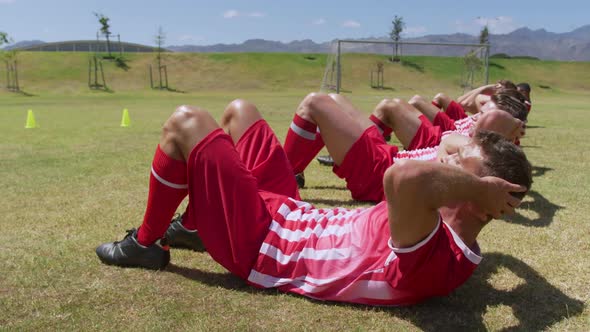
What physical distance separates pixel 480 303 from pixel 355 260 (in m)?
0.76

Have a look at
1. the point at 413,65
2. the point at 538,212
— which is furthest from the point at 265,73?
the point at 538,212

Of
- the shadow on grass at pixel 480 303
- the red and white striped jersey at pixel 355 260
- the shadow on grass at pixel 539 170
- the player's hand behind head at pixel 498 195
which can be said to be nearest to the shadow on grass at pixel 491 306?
the shadow on grass at pixel 480 303

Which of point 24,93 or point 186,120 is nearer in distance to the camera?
point 186,120

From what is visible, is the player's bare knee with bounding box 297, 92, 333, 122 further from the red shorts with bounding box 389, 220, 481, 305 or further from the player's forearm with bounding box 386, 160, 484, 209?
the player's forearm with bounding box 386, 160, 484, 209

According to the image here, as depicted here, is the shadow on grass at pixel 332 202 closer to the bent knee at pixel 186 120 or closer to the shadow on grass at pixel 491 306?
the shadow on grass at pixel 491 306

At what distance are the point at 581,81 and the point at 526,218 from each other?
64355mm

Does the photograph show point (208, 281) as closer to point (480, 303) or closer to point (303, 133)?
point (480, 303)

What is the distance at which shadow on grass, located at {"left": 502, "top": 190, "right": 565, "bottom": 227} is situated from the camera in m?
4.34

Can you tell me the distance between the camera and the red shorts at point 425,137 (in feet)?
17.3

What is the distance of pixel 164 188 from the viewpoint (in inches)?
111

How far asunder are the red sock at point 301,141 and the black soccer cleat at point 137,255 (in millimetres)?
1765

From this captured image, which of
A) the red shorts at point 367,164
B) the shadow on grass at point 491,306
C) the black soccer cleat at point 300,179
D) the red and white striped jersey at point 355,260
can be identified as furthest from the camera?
the black soccer cleat at point 300,179

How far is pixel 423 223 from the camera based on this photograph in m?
2.21

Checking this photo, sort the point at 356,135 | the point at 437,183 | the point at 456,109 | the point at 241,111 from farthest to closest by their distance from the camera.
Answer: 1. the point at 456,109
2. the point at 356,135
3. the point at 241,111
4. the point at 437,183
